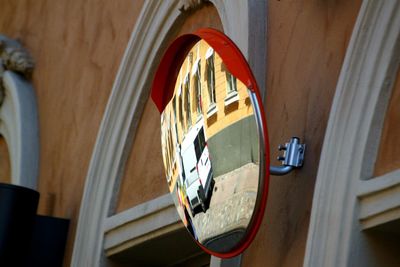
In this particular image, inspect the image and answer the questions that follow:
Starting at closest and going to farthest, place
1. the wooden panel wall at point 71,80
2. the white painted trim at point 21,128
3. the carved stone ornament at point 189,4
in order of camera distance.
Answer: the carved stone ornament at point 189,4, the wooden panel wall at point 71,80, the white painted trim at point 21,128

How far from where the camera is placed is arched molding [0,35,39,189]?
6.29 meters

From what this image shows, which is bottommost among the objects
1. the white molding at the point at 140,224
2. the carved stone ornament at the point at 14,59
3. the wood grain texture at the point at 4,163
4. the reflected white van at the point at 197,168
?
the reflected white van at the point at 197,168

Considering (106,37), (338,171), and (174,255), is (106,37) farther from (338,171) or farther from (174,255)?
(338,171)

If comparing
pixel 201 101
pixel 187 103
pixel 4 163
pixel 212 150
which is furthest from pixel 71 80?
pixel 212 150

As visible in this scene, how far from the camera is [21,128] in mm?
6363

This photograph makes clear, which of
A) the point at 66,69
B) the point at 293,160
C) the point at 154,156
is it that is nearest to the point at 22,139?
the point at 66,69

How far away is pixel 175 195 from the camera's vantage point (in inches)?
168

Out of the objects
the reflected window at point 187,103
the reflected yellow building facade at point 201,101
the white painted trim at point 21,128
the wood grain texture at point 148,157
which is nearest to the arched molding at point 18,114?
the white painted trim at point 21,128

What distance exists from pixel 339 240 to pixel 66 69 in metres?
2.92

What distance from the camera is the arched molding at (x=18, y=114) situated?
6.29 meters

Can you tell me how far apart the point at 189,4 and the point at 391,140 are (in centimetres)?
166

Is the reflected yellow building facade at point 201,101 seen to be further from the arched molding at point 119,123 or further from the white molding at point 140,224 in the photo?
the arched molding at point 119,123

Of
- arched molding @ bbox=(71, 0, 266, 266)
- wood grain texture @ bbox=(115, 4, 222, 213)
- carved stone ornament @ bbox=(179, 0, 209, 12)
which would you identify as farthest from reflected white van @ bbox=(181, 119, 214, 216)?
arched molding @ bbox=(71, 0, 266, 266)

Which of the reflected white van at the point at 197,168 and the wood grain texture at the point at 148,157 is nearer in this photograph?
the reflected white van at the point at 197,168
